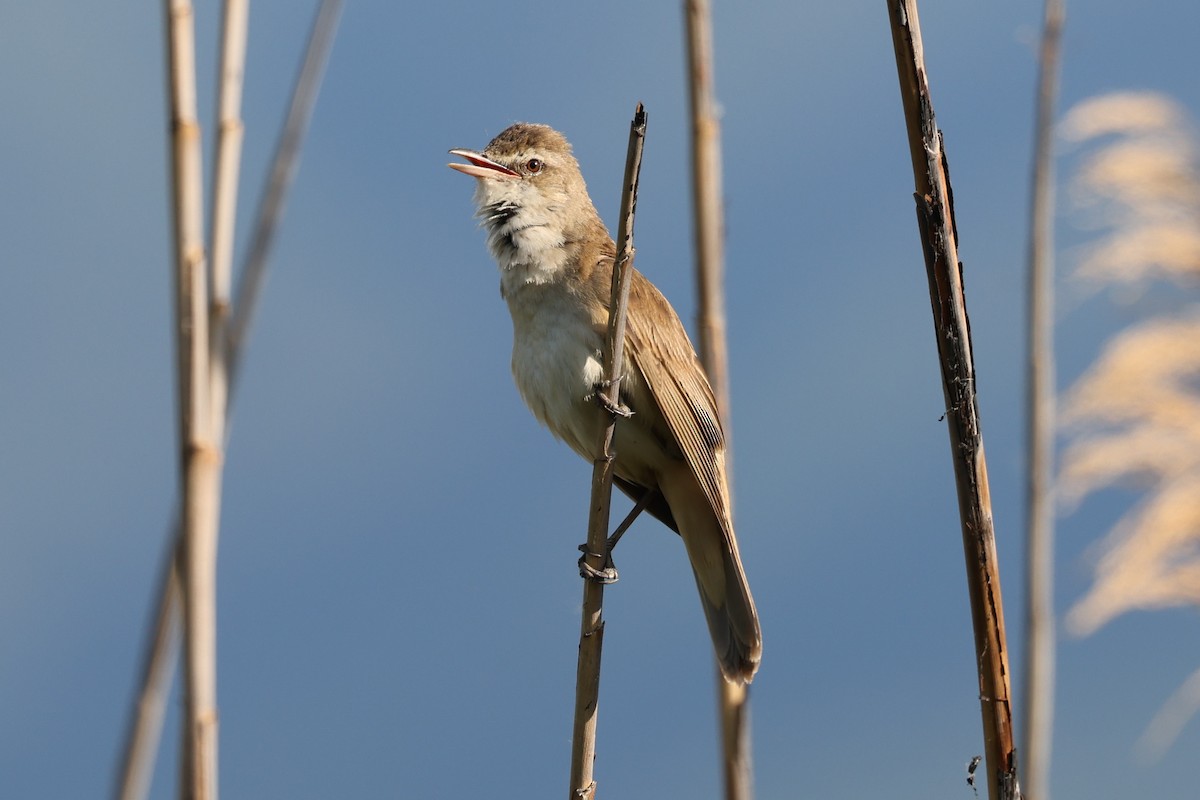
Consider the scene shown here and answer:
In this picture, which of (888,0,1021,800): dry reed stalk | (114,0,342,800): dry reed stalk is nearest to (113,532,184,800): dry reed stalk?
(114,0,342,800): dry reed stalk

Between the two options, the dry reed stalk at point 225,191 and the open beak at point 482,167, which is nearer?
the dry reed stalk at point 225,191

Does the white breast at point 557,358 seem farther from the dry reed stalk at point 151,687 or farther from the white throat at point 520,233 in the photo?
the dry reed stalk at point 151,687

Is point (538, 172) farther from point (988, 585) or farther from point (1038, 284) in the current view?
point (988, 585)

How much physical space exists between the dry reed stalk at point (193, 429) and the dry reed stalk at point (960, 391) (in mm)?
1009

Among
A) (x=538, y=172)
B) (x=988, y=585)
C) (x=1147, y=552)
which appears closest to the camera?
(x=988, y=585)

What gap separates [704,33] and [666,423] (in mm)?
1123

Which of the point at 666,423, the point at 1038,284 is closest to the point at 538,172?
the point at 666,423

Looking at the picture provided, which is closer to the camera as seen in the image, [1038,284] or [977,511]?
[977,511]

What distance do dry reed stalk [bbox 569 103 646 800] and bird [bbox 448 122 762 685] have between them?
81cm

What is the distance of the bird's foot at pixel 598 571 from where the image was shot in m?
2.31

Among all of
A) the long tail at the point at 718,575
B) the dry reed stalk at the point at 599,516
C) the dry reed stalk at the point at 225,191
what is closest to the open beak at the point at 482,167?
the long tail at the point at 718,575

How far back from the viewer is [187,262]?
179 centimetres

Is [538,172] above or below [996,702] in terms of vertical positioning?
above

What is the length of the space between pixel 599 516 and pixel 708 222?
0.70 metres
